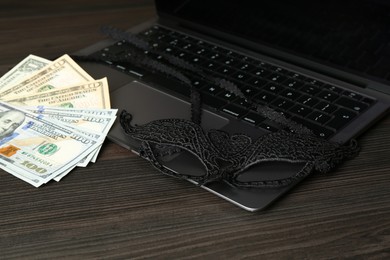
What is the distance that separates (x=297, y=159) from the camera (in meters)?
0.60

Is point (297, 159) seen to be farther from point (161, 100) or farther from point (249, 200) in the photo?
point (161, 100)

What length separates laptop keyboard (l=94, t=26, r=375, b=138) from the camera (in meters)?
0.68

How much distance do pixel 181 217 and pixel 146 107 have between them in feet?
0.72

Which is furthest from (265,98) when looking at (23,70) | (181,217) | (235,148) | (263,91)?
(23,70)

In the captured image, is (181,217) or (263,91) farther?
(263,91)

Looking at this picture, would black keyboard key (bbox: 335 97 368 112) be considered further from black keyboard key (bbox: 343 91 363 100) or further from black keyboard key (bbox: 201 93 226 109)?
black keyboard key (bbox: 201 93 226 109)

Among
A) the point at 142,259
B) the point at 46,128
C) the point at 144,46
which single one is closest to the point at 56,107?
the point at 46,128

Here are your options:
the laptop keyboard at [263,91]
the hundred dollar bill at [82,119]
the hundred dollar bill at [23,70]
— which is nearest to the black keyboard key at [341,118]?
the laptop keyboard at [263,91]

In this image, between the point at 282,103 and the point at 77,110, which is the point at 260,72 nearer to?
the point at 282,103

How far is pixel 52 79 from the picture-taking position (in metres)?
0.83

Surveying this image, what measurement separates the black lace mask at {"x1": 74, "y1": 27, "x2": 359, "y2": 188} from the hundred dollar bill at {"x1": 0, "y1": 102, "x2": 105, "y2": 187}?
0.07 metres

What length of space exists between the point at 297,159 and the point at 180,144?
0.44 feet

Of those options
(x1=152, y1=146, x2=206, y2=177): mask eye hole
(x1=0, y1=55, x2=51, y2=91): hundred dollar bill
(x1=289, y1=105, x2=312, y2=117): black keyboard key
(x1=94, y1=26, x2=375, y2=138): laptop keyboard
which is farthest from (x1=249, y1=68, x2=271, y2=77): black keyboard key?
(x1=0, y1=55, x2=51, y2=91): hundred dollar bill

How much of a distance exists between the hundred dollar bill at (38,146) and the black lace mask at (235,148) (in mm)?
65
